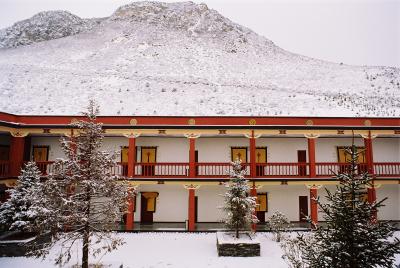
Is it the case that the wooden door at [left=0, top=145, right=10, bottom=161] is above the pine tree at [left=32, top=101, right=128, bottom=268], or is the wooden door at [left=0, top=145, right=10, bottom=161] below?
above

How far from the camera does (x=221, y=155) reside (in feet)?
73.9

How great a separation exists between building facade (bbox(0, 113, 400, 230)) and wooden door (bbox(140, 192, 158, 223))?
70 mm

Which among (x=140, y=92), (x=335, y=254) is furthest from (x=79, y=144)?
(x=140, y=92)

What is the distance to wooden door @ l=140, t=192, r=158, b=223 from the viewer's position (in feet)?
72.2

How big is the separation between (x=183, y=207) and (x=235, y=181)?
6.42 m

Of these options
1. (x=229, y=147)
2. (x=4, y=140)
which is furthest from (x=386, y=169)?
(x=4, y=140)

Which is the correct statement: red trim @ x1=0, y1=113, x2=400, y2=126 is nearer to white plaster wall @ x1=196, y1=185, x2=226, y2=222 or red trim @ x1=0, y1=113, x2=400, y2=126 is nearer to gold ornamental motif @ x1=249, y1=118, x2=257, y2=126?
gold ornamental motif @ x1=249, y1=118, x2=257, y2=126

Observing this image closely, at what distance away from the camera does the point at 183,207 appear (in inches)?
872

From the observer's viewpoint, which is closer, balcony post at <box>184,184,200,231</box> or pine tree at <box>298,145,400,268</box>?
pine tree at <box>298,145,400,268</box>

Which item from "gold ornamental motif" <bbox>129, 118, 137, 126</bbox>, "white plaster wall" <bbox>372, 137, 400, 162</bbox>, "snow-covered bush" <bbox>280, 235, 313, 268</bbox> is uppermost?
"gold ornamental motif" <bbox>129, 118, 137, 126</bbox>

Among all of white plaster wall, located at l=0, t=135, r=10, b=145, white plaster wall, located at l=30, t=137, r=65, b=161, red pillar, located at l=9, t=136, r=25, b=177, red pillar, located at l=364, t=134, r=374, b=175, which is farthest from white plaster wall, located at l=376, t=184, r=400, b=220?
white plaster wall, located at l=0, t=135, r=10, b=145

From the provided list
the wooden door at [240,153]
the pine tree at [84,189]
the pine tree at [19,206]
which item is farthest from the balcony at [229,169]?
the pine tree at [84,189]

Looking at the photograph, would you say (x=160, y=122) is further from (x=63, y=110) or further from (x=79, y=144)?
(x=63, y=110)

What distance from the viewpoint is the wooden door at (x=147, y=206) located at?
22.0 metres
